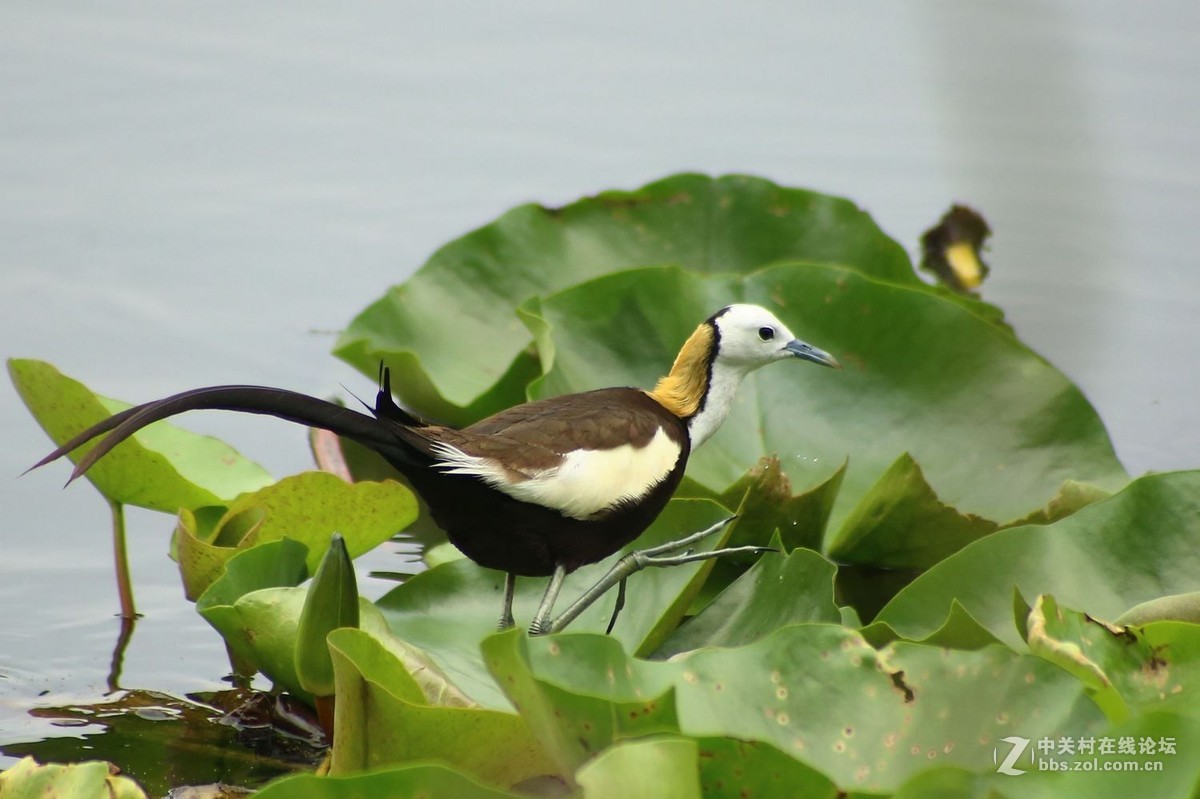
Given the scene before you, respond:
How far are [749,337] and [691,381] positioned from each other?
0.13 m

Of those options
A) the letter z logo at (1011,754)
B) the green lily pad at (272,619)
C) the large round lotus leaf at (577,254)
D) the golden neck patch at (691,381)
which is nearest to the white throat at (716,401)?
the golden neck patch at (691,381)

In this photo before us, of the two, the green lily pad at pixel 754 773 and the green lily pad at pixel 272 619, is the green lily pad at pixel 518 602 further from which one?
the green lily pad at pixel 754 773

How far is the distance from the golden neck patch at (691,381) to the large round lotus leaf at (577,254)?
0.90 m

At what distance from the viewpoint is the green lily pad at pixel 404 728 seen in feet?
6.07

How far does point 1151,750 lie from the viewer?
1.51 metres

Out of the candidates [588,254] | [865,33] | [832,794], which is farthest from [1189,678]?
[865,33]

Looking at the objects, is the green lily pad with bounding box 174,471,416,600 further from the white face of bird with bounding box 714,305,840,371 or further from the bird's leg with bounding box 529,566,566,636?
the white face of bird with bounding box 714,305,840,371

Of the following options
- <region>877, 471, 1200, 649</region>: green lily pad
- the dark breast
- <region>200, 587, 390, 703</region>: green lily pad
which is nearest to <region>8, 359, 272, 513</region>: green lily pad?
<region>200, 587, 390, 703</region>: green lily pad

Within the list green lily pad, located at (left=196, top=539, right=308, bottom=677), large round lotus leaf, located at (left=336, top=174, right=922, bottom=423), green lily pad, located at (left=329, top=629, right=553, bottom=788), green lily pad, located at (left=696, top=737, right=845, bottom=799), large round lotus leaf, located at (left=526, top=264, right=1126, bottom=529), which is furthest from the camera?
large round lotus leaf, located at (left=336, top=174, right=922, bottom=423)

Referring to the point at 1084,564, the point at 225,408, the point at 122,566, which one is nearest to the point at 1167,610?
the point at 1084,564

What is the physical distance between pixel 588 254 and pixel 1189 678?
214 centimetres

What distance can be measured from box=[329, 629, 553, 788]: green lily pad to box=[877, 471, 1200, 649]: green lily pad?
2.24 ft

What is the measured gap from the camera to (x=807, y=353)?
278cm

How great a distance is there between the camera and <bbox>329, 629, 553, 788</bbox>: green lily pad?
185cm
